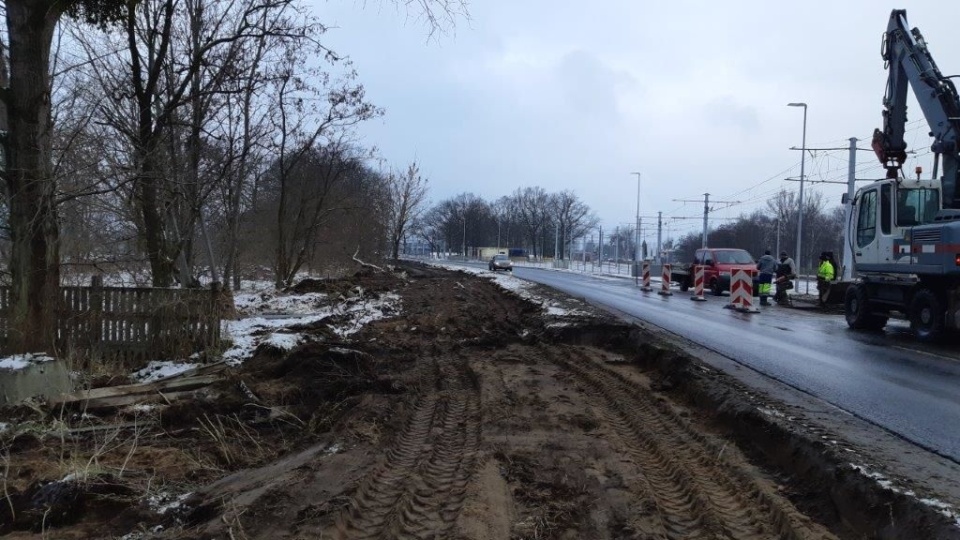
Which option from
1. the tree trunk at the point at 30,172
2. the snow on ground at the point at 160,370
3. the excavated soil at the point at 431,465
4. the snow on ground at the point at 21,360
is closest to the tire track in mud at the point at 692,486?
the excavated soil at the point at 431,465

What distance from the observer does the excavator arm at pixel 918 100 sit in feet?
42.6

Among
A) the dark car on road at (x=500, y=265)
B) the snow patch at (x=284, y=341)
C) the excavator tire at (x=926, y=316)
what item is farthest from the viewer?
the dark car on road at (x=500, y=265)

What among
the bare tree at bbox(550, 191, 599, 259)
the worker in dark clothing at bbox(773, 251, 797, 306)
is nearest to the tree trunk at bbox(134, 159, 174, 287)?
the worker in dark clothing at bbox(773, 251, 797, 306)

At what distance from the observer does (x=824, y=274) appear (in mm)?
20234

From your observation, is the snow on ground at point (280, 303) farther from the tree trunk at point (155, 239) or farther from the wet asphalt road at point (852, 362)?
the wet asphalt road at point (852, 362)

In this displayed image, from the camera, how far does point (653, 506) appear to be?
4188 mm

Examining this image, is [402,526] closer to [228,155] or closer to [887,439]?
[887,439]

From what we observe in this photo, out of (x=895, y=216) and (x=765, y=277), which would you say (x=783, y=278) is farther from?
(x=895, y=216)

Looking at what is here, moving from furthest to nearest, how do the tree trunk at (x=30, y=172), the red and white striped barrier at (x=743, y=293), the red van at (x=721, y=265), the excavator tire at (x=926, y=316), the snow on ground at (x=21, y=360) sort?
the red van at (x=721, y=265)
the red and white striped barrier at (x=743, y=293)
the excavator tire at (x=926, y=316)
the tree trunk at (x=30, y=172)
the snow on ground at (x=21, y=360)

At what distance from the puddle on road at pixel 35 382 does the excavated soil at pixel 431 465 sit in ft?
4.22

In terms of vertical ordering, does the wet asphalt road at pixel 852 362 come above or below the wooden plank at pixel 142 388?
above

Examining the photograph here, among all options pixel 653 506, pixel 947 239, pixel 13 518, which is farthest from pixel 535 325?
pixel 13 518

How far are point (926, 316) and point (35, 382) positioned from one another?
1472 centimetres

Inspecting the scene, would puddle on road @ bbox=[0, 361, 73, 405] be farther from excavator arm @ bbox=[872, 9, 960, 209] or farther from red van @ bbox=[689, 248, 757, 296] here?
red van @ bbox=[689, 248, 757, 296]
